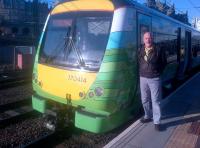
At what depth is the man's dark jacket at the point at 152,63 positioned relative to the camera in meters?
5.99

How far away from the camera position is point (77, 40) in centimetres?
638

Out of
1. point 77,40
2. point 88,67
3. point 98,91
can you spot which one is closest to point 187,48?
point 77,40

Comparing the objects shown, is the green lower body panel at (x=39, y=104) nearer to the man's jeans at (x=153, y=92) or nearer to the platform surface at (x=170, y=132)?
the platform surface at (x=170, y=132)

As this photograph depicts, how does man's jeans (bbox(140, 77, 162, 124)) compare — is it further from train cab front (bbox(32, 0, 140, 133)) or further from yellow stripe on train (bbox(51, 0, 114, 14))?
yellow stripe on train (bbox(51, 0, 114, 14))

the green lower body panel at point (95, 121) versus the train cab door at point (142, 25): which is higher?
the train cab door at point (142, 25)

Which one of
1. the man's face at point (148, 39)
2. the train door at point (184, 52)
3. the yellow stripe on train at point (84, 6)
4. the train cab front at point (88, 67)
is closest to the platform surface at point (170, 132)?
the train cab front at point (88, 67)

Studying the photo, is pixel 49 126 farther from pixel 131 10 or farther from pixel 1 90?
pixel 1 90

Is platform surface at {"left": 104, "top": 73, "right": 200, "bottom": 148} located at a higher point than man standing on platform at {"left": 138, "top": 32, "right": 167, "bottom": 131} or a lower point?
lower

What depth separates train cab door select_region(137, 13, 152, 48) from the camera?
6.57m

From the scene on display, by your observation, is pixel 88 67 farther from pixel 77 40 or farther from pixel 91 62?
pixel 77 40

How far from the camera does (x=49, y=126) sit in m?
6.37

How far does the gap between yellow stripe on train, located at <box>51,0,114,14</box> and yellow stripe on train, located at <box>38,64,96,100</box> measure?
4.54 feet

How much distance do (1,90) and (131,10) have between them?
664 centimetres

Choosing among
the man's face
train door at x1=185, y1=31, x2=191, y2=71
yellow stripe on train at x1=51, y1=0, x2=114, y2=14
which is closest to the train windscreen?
yellow stripe on train at x1=51, y1=0, x2=114, y2=14
